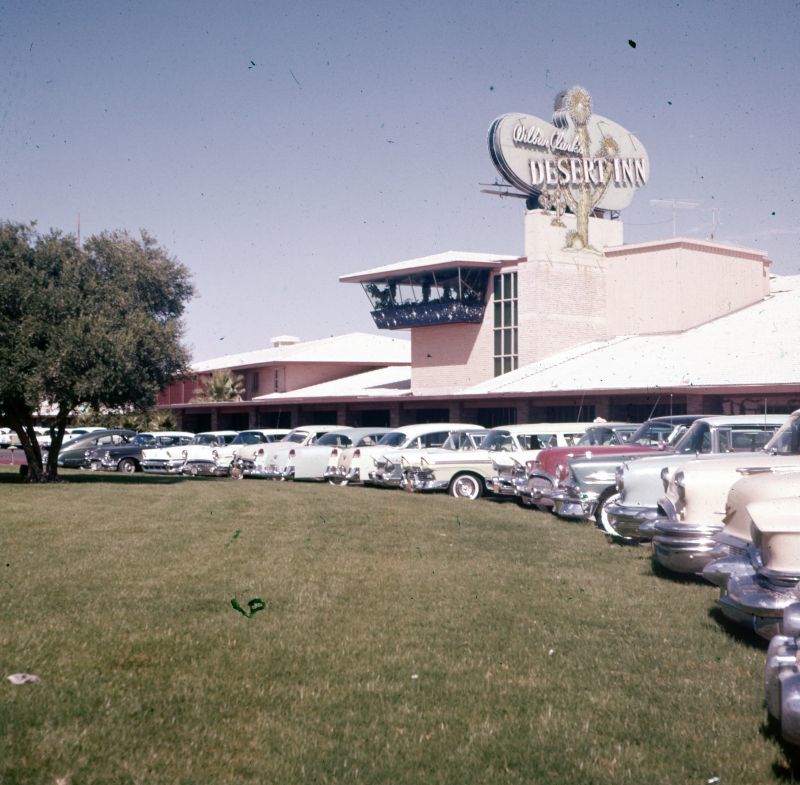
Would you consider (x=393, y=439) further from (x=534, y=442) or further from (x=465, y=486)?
(x=534, y=442)

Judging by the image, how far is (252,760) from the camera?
16.7 ft

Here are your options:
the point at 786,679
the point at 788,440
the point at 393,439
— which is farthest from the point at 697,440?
the point at 393,439

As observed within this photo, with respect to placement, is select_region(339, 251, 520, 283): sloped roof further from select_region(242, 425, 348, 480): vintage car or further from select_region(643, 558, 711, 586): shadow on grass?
select_region(643, 558, 711, 586): shadow on grass

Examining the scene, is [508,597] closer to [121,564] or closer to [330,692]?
[330,692]

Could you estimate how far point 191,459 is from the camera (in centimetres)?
3509

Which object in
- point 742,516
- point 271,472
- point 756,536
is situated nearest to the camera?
point 756,536

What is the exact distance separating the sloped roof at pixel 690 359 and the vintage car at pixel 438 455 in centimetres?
1176

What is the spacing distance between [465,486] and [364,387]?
31.5 m

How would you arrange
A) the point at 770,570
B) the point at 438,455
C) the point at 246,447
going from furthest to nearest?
the point at 246,447
the point at 438,455
the point at 770,570

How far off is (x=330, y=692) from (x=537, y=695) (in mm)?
1242

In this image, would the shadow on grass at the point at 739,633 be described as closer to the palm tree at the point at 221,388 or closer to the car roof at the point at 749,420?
the car roof at the point at 749,420

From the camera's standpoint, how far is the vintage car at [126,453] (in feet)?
125

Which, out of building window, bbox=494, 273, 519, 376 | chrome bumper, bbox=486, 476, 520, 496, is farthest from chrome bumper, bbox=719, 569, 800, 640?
building window, bbox=494, 273, 519, 376

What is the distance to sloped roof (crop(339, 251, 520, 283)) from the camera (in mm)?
47938
